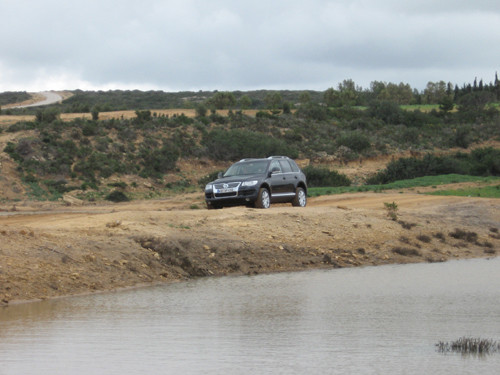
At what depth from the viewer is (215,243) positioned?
60.1 ft

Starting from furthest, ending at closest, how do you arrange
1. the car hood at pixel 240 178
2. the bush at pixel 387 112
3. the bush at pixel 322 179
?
the bush at pixel 387 112 → the bush at pixel 322 179 → the car hood at pixel 240 178

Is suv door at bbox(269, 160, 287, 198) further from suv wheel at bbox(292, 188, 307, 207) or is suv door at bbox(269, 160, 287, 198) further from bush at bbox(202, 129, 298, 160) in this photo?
bush at bbox(202, 129, 298, 160)

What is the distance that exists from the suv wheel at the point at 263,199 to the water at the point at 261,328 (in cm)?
668

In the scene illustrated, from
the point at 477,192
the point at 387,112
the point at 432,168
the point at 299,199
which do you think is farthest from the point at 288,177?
the point at 387,112

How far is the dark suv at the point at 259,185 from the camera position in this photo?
2320 centimetres

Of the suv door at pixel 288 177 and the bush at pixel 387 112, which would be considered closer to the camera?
the suv door at pixel 288 177

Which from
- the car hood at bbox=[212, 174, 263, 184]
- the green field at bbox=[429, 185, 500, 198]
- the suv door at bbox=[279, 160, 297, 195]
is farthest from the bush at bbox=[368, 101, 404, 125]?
the car hood at bbox=[212, 174, 263, 184]

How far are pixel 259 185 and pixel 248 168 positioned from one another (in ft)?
4.00

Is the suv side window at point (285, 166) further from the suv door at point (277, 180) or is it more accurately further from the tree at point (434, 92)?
the tree at point (434, 92)

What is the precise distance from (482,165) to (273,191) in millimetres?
24741

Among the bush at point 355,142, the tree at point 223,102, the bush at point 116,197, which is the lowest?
the bush at point 116,197

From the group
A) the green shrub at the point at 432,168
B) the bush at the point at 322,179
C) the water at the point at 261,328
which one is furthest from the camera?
the green shrub at the point at 432,168

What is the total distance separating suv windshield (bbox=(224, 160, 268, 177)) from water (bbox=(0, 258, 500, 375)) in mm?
7831

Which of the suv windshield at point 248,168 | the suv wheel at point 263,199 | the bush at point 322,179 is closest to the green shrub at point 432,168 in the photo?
the bush at point 322,179
